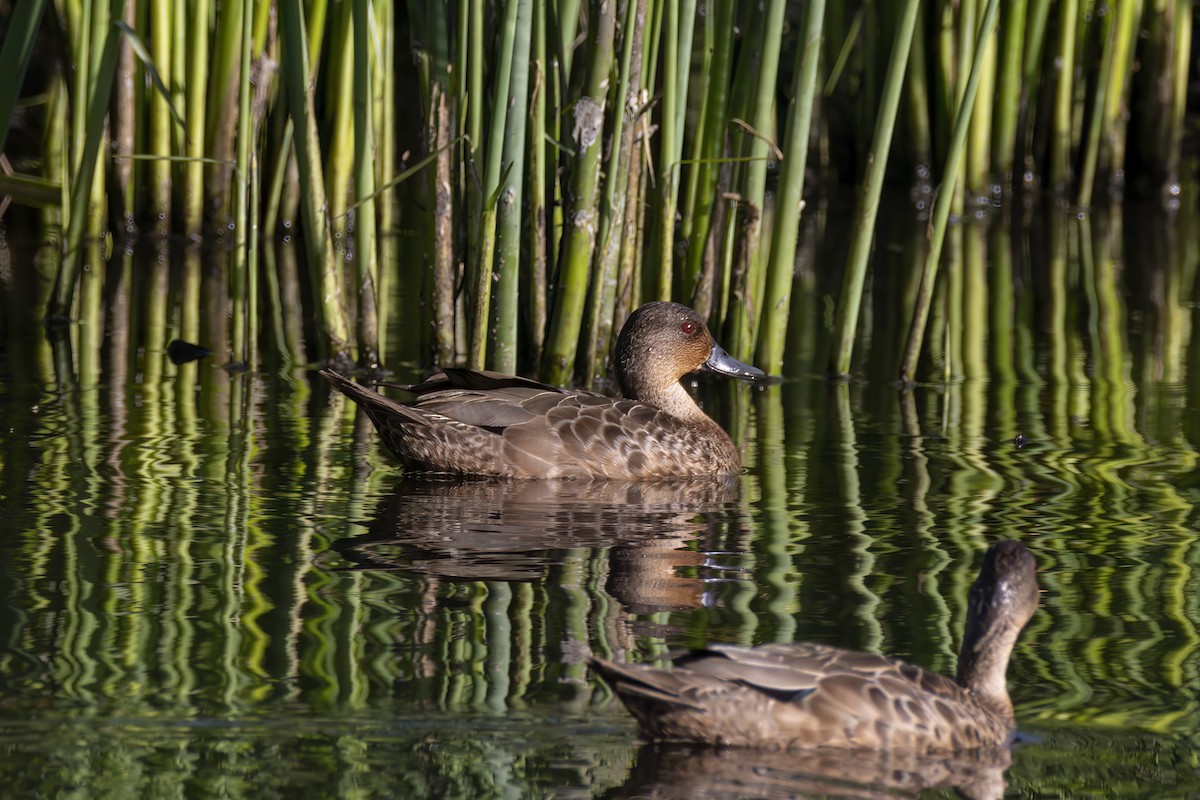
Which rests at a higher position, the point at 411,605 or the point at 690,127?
the point at 690,127

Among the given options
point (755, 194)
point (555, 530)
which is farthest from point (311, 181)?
point (555, 530)

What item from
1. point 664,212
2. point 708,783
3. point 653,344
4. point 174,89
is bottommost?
point 708,783

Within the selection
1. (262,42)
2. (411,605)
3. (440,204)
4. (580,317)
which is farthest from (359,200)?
(262,42)

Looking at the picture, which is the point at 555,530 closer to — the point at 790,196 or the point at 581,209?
the point at 581,209

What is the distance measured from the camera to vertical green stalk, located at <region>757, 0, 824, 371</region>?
7.69 metres

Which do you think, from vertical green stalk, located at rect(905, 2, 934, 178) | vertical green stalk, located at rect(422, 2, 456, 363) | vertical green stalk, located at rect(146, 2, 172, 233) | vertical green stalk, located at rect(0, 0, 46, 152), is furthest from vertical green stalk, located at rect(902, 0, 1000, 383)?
vertical green stalk, located at rect(905, 2, 934, 178)

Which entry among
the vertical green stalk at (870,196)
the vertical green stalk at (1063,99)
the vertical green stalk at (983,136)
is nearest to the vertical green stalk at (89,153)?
the vertical green stalk at (870,196)

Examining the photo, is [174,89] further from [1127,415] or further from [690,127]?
[1127,415]

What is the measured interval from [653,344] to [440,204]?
115 cm

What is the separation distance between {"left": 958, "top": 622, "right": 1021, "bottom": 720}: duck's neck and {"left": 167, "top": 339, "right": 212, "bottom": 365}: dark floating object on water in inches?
222

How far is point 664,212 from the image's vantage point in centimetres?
820

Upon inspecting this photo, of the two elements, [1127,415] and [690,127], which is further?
[690,127]

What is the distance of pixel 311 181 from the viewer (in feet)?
26.2

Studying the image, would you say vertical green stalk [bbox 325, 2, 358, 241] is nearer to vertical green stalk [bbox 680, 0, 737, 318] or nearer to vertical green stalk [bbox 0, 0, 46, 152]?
vertical green stalk [bbox 0, 0, 46, 152]
